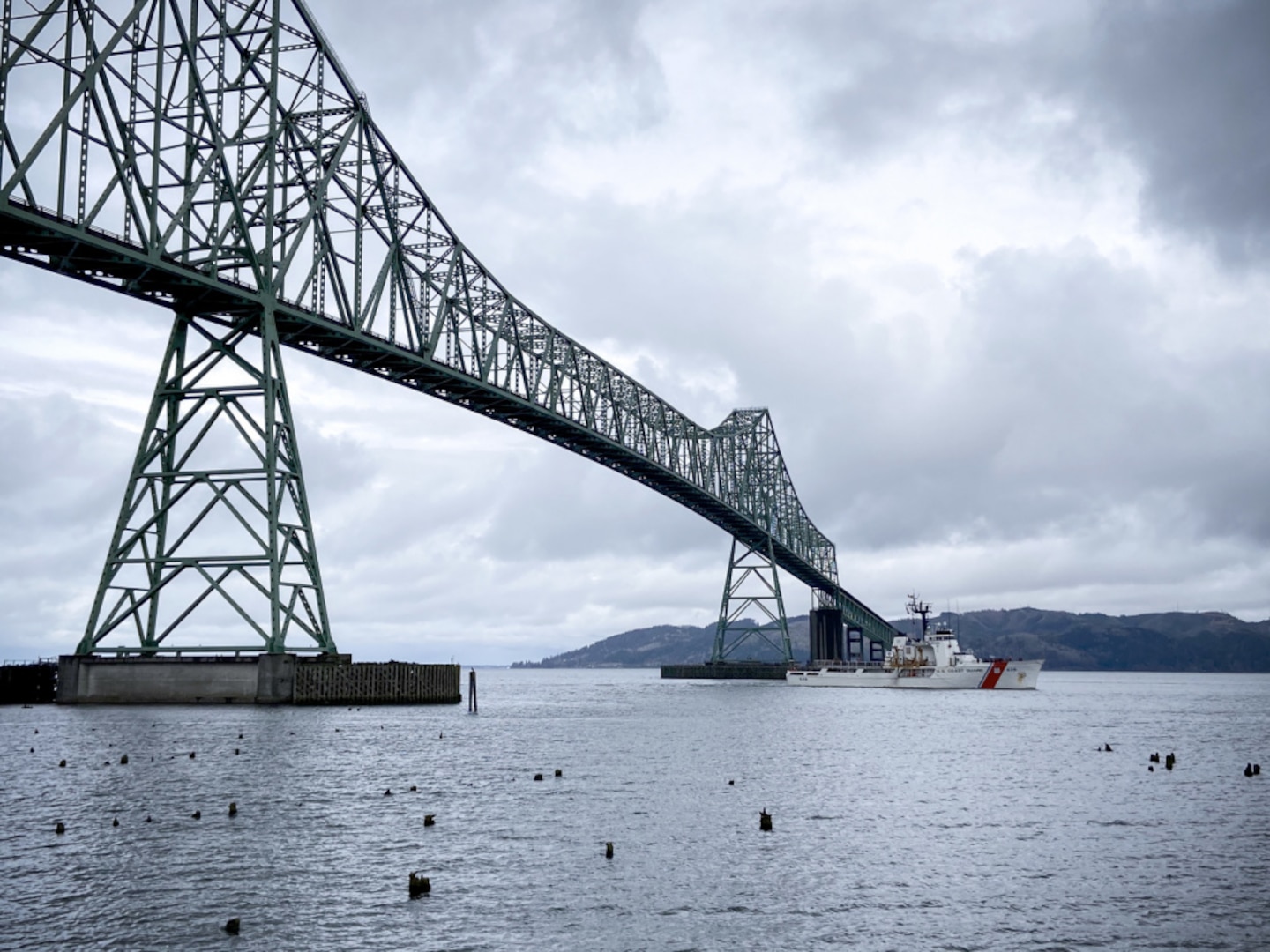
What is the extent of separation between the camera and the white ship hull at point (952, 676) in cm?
11271

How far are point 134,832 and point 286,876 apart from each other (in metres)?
5.35

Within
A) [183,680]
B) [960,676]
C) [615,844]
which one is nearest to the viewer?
[615,844]

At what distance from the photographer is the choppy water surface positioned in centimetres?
1656

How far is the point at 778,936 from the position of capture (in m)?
16.3

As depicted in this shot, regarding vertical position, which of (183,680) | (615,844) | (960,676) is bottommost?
(615,844)

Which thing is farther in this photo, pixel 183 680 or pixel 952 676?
pixel 952 676

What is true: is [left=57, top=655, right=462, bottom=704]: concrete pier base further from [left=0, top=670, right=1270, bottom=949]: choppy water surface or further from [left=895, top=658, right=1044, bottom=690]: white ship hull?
[left=895, top=658, right=1044, bottom=690]: white ship hull

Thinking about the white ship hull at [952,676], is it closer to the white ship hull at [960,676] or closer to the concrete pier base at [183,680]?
the white ship hull at [960,676]

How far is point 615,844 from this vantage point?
75.3 ft

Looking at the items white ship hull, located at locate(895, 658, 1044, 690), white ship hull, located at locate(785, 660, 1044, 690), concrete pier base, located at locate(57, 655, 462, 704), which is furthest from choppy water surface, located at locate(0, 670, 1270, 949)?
white ship hull, located at locate(785, 660, 1044, 690)

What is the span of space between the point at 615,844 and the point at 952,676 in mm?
95460

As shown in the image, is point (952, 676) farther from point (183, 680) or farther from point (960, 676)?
point (183, 680)

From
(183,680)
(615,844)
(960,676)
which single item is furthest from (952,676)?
(615,844)

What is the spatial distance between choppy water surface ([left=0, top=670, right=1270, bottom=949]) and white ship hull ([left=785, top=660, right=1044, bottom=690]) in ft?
217
